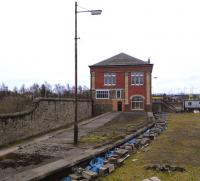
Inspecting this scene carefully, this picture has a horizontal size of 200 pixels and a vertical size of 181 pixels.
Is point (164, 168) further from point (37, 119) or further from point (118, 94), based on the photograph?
point (118, 94)

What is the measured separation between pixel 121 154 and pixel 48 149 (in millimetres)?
4382

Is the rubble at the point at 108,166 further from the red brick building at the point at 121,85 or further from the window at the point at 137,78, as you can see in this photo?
the window at the point at 137,78

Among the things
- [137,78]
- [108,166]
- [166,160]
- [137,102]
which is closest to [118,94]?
[137,102]

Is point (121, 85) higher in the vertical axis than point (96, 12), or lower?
lower

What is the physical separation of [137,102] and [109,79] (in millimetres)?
5818

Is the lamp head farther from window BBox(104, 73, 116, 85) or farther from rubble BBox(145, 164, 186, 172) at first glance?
window BBox(104, 73, 116, 85)

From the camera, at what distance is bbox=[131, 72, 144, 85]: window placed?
5311cm

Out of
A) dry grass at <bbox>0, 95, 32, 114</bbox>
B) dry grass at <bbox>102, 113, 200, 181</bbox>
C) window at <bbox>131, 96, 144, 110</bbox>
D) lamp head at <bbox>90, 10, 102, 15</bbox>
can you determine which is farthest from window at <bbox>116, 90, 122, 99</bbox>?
lamp head at <bbox>90, 10, 102, 15</bbox>

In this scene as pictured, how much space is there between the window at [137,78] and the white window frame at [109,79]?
3.03 metres

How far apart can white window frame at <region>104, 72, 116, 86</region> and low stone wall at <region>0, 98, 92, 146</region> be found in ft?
60.9

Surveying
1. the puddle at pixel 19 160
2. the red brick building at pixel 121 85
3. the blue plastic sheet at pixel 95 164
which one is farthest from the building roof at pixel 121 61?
the puddle at pixel 19 160

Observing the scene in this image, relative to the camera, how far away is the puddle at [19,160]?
1405 cm

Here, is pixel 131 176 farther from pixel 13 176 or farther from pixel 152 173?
pixel 13 176

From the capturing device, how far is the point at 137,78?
5331 cm
